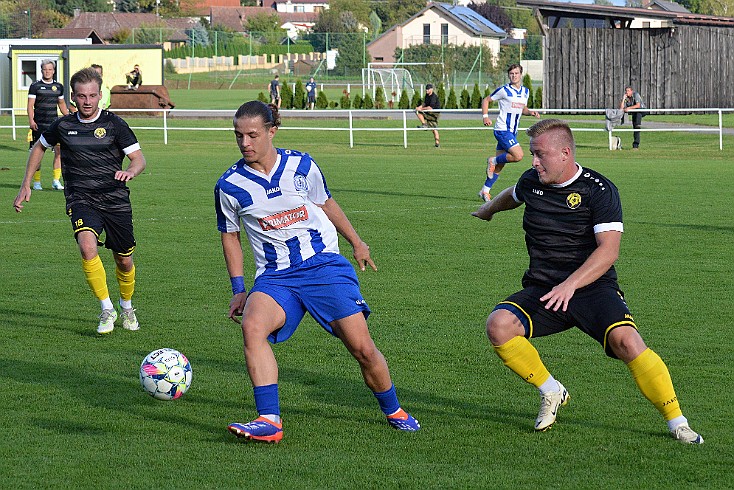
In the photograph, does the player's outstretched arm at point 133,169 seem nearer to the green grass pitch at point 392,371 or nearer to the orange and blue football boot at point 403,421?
the green grass pitch at point 392,371

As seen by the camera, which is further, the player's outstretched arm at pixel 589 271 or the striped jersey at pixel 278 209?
the striped jersey at pixel 278 209

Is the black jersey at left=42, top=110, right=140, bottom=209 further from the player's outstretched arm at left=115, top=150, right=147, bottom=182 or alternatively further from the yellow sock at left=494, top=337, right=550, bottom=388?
the yellow sock at left=494, top=337, right=550, bottom=388

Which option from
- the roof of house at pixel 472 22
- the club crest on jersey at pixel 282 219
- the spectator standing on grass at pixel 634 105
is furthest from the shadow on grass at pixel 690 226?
the roof of house at pixel 472 22

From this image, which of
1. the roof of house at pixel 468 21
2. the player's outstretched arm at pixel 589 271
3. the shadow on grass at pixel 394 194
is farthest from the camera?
the roof of house at pixel 468 21

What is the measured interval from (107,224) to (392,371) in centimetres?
289

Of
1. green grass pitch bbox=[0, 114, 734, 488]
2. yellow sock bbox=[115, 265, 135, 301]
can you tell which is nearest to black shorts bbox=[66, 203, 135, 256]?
yellow sock bbox=[115, 265, 135, 301]

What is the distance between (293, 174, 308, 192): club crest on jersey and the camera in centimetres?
593

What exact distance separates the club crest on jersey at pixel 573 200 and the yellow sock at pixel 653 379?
0.84m

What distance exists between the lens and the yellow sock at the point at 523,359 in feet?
19.5

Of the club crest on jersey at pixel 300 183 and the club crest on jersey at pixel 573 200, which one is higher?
the club crest on jersey at pixel 300 183

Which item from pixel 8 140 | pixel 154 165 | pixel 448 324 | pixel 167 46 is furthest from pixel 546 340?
pixel 167 46

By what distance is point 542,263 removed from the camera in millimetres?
6008

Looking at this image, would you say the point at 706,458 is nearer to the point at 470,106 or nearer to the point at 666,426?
the point at 666,426

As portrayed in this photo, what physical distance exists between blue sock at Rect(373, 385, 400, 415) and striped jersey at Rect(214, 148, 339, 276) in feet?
2.72
